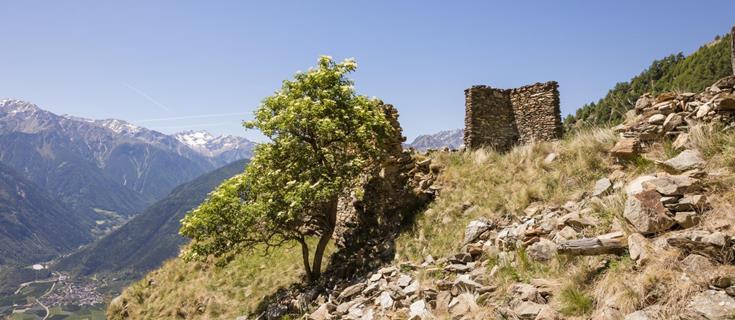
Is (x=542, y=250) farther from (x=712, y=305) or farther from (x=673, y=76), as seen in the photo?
(x=673, y=76)

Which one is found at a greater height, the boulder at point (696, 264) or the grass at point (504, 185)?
the grass at point (504, 185)

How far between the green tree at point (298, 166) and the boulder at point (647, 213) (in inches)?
382

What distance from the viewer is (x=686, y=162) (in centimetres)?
948

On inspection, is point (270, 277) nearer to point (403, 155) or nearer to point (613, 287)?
point (403, 155)

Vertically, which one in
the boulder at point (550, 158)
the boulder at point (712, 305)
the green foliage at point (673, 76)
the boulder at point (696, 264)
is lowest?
the boulder at point (712, 305)

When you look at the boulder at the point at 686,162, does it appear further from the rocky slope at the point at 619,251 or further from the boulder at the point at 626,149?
the boulder at the point at 626,149

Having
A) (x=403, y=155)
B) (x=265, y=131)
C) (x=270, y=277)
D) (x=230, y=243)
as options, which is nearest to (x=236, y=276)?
(x=270, y=277)

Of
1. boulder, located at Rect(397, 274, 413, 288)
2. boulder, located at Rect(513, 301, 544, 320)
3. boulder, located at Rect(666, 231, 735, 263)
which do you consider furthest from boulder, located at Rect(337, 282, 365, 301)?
boulder, located at Rect(666, 231, 735, 263)

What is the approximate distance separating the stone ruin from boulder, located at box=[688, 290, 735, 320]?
55.7ft

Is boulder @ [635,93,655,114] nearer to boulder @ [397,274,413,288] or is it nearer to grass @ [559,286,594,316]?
grass @ [559,286,594,316]

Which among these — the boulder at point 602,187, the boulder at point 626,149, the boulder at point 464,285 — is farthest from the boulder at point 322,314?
the boulder at point 626,149

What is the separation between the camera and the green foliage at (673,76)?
8425 centimetres

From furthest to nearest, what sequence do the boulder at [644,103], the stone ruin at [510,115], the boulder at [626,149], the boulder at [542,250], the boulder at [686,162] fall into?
the stone ruin at [510,115]
the boulder at [644,103]
the boulder at [626,149]
the boulder at [542,250]
the boulder at [686,162]

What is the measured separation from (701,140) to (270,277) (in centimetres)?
1688
